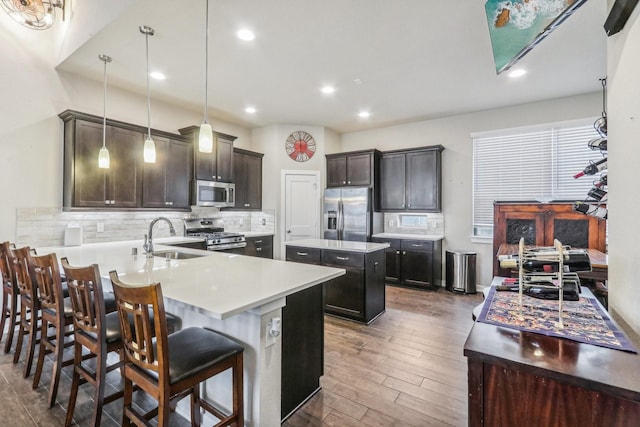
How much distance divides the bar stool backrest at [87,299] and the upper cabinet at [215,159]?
10.6 feet

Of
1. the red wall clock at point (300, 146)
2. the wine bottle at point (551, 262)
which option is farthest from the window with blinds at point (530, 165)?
the wine bottle at point (551, 262)

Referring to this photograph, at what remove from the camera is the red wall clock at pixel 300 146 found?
593 centimetres

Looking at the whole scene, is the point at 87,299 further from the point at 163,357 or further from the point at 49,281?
the point at 163,357

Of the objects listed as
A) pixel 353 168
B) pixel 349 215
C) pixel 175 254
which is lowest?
pixel 175 254

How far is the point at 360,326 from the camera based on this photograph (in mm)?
3293

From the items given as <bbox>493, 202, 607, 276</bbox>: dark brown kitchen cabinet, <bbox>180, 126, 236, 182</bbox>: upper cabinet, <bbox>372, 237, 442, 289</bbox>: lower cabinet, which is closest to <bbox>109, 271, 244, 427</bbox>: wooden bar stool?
<bbox>493, 202, 607, 276</bbox>: dark brown kitchen cabinet

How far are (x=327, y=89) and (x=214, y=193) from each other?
8.17 feet

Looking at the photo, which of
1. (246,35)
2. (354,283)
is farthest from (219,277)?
(246,35)

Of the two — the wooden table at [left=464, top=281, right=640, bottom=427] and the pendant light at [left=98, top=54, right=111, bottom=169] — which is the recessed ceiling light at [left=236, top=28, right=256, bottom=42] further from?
the wooden table at [left=464, top=281, right=640, bottom=427]

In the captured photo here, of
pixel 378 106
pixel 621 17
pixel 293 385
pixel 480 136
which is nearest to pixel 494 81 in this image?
pixel 480 136

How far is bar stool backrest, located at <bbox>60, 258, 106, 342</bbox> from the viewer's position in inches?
60.0

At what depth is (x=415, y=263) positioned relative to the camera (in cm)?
498

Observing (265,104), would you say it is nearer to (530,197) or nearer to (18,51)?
(18,51)

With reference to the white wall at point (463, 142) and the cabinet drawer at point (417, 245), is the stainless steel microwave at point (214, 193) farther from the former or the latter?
the white wall at point (463, 142)
